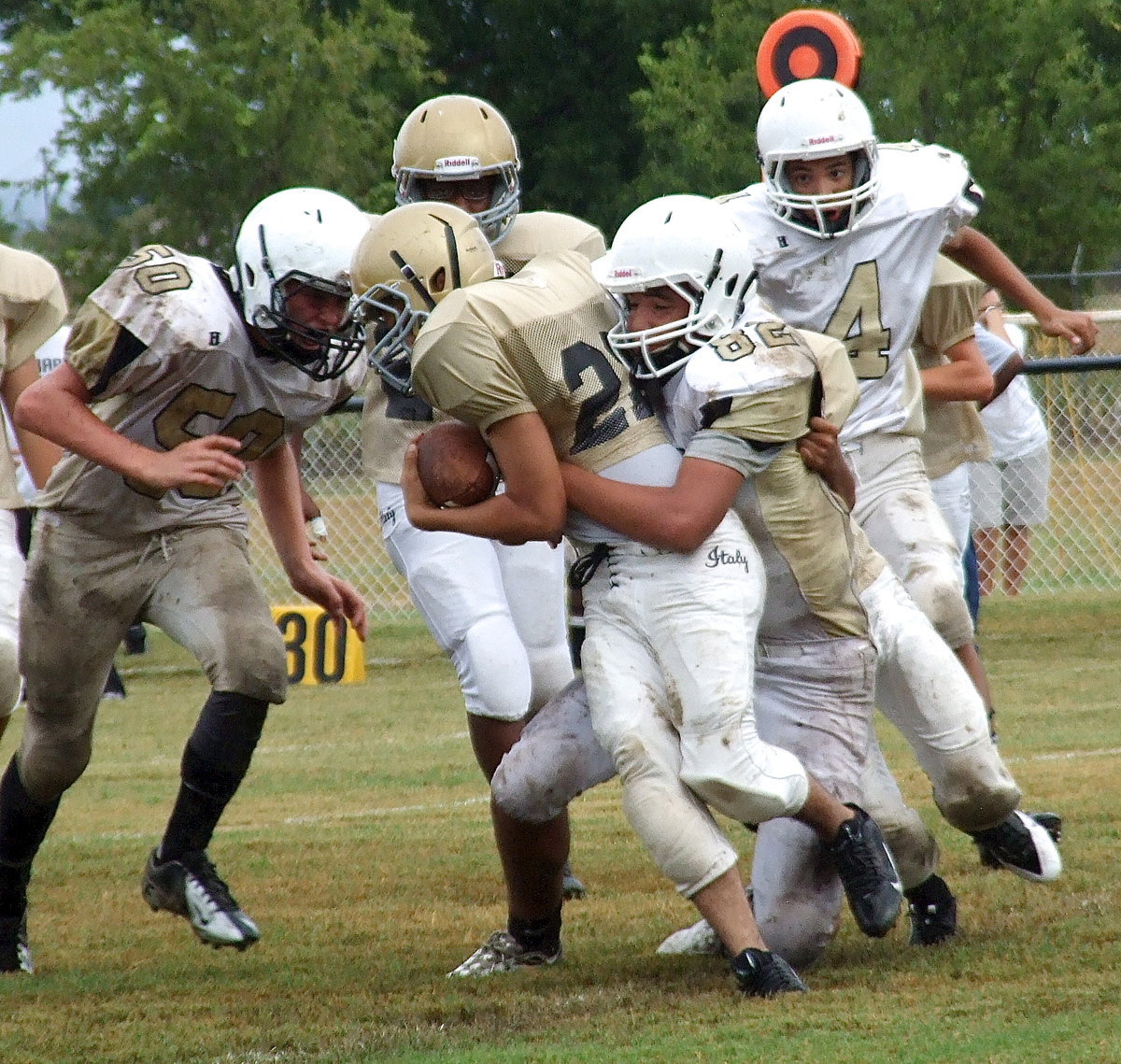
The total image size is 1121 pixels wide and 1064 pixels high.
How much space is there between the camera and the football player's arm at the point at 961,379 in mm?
5863

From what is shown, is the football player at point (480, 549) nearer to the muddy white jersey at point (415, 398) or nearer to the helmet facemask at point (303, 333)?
the muddy white jersey at point (415, 398)

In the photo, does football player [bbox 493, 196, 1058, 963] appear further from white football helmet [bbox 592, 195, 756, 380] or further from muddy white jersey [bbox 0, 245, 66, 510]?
muddy white jersey [bbox 0, 245, 66, 510]

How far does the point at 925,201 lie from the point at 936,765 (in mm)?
1702

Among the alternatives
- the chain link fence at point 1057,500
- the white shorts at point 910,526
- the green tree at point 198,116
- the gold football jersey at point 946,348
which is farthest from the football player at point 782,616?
the green tree at point 198,116

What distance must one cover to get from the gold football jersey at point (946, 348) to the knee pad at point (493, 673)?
1.89m

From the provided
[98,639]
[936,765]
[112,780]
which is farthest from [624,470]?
[112,780]

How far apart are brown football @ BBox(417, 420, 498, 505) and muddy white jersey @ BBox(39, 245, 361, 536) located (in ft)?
2.13

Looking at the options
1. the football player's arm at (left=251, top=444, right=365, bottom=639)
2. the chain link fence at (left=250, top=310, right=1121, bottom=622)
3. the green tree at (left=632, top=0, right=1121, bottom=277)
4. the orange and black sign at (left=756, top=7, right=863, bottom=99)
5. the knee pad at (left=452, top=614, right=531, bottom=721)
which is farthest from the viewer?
the green tree at (left=632, top=0, right=1121, bottom=277)

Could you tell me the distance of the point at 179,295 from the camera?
417 cm

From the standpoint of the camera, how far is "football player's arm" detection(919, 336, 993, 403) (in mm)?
5863

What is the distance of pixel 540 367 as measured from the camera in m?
3.73

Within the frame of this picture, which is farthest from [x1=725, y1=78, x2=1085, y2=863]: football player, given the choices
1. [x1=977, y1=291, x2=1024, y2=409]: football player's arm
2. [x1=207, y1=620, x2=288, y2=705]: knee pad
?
[x1=977, y1=291, x2=1024, y2=409]: football player's arm

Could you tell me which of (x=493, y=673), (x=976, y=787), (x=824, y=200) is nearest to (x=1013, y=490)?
(x=824, y=200)

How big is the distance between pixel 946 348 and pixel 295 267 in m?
2.53
